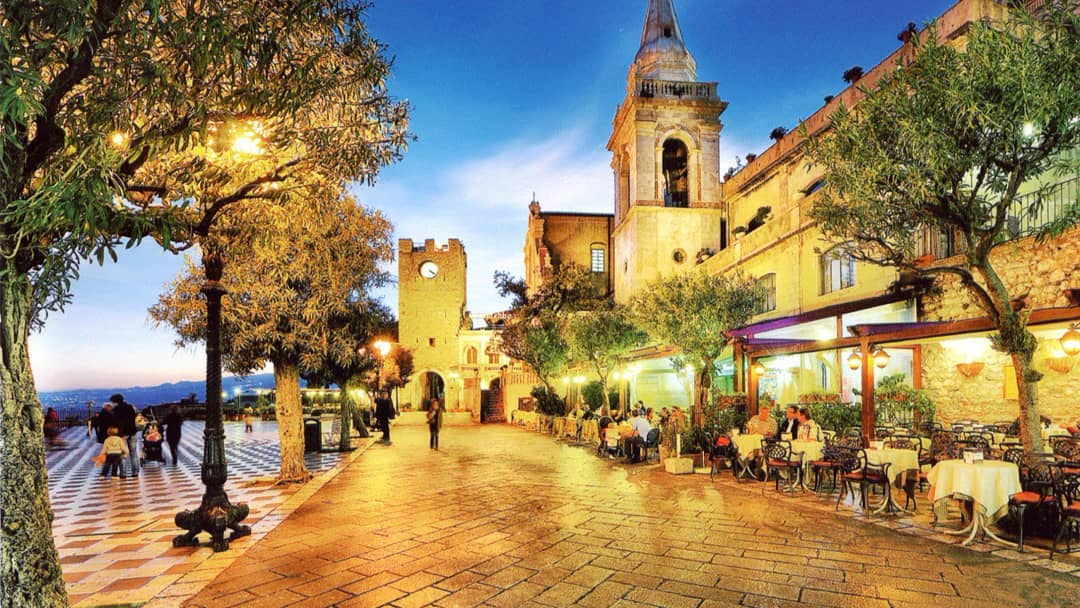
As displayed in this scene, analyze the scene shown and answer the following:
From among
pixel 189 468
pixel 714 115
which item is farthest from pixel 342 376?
pixel 714 115

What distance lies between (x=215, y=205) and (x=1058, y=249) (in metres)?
13.4

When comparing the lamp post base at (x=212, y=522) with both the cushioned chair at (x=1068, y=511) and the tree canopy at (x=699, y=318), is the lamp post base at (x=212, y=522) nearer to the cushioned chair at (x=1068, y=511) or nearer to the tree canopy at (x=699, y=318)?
the cushioned chair at (x=1068, y=511)

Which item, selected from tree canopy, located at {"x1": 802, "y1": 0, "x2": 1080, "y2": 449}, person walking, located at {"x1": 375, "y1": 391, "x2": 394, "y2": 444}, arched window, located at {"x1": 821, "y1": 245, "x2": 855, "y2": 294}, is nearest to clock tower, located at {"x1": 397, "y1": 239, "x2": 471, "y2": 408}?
person walking, located at {"x1": 375, "y1": 391, "x2": 394, "y2": 444}

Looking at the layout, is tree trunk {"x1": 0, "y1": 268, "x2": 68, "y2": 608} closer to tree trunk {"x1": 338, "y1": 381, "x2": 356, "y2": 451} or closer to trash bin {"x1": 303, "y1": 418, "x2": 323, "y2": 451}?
tree trunk {"x1": 338, "y1": 381, "x2": 356, "y2": 451}

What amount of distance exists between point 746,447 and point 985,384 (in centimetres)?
725

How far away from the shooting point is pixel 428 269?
47.0 meters

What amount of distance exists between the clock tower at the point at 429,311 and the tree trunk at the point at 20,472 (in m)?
40.2

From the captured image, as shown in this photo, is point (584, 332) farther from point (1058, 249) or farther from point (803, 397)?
point (1058, 249)

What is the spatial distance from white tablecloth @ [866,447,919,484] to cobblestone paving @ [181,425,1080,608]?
134 cm

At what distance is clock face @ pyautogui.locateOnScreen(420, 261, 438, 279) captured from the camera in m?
46.9

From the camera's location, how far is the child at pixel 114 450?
41.8 feet

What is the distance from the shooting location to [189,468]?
47.1 ft

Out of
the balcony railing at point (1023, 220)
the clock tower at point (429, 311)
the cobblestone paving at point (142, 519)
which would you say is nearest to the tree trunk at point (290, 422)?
the cobblestone paving at point (142, 519)

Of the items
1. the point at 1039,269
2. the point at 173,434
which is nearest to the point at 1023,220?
the point at 1039,269
